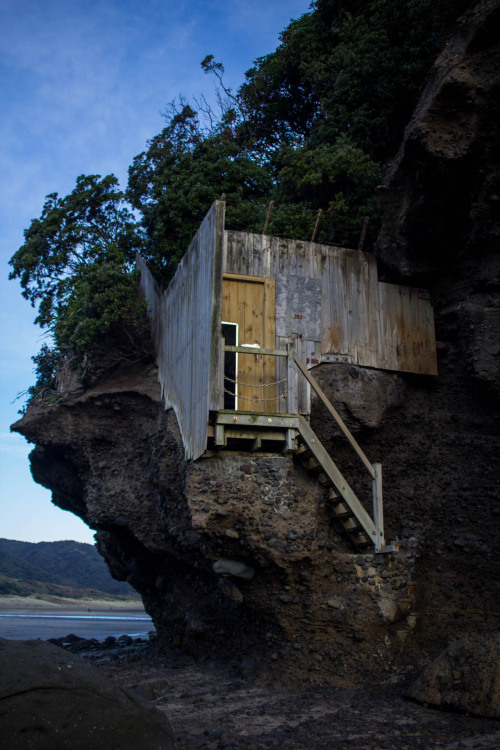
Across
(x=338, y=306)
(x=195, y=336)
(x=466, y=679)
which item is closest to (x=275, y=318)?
(x=338, y=306)

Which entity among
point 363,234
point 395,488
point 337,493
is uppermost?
point 363,234

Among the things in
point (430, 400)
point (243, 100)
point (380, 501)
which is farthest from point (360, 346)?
point (243, 100)

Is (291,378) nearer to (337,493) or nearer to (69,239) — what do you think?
(337,493)

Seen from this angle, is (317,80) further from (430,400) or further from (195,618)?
(195,618)

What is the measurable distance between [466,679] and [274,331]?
791 centimetres

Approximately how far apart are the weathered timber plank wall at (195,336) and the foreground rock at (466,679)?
574 centimetres

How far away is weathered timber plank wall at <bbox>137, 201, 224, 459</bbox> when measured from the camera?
13.4 m

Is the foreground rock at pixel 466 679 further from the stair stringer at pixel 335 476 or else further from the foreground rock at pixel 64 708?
the foreground rock at pixel 64 708

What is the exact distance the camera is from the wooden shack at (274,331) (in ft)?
44.4

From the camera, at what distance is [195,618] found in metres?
16.5

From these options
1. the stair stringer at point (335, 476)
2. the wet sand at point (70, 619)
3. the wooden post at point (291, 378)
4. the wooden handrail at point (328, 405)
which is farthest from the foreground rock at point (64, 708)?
the wet sand at point (70, 619)

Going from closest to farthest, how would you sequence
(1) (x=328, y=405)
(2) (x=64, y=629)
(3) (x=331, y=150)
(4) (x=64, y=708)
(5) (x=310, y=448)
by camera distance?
(4) (x=64, y=708) < (5) (x=310, y=448) < (1) (x=328, y=405) < (3) (x=331, y=150) < (2) (x=64, y=629)

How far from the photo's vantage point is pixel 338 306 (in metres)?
16.1

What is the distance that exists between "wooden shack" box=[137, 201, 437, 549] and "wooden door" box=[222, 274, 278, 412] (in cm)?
2
